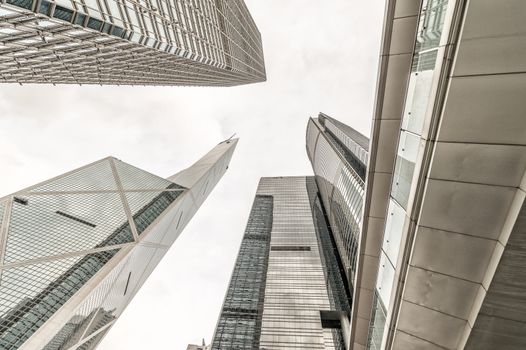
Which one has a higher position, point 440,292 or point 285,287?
point 440,292

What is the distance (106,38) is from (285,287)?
7724cm

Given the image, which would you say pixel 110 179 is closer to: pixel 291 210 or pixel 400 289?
pixel 400 289

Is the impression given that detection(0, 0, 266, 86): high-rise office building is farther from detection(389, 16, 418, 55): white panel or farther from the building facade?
the building facade

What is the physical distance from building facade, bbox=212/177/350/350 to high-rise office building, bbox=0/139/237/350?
93.2ft

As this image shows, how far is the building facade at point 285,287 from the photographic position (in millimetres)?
64375

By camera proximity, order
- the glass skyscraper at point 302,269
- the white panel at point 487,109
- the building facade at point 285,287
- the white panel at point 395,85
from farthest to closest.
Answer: the glass skyscraper at point 302,269, the building facade at point 285,287, the white panel at point 395,85, the white panel at point 487,109

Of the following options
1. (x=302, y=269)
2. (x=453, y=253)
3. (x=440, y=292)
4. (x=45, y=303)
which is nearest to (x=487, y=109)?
(x=453, y=253)

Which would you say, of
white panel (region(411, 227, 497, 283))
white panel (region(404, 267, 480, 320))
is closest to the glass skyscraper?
white panel (region(404, 267, 480, 320))

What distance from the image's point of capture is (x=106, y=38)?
23.8 metres

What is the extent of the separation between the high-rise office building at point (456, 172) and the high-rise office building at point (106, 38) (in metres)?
19.7

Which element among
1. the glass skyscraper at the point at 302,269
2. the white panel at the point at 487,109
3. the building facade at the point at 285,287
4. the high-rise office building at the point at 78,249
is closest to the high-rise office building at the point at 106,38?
the white panel at the point at 487,109

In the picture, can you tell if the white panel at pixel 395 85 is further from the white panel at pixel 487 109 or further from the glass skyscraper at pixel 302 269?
the glass skyscraper at pixel 302 269

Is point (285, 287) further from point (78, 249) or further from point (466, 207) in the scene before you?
point (466, 207)

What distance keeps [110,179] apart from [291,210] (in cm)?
8485
